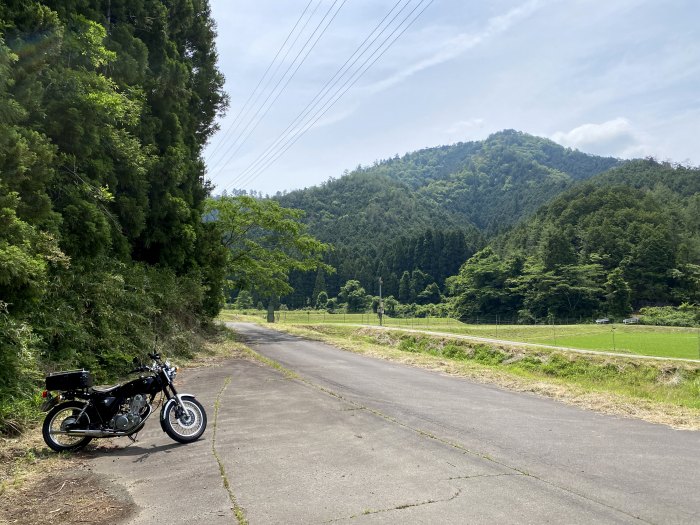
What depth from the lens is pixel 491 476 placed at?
493 cm

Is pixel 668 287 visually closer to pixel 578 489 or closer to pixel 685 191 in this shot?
pixel 685 191

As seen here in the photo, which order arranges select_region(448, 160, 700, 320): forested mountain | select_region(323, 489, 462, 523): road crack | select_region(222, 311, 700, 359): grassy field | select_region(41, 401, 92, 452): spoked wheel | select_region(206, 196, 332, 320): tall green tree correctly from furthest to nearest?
select_region(448, 160, 700, 320): forested mountain < select_region(206, 196, 332, 320): tall green tree < select_region(222, 311, 700, 359): grassy field < select_region(41, 401, 92, 452): spoked wheel < select_region(323, 489, 462, 523): road crack

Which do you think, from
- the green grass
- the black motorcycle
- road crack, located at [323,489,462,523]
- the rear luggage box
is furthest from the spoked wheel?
the green grass

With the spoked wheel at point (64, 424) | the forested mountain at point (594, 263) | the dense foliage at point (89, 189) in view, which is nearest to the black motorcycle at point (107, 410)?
the spoked wheel at point (64, 424)

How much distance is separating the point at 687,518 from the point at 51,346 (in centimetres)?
1013

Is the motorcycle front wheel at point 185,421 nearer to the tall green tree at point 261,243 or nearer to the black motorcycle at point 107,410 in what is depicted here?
the black motorcycle at point 107,410

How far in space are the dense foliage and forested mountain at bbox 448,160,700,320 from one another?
71.0m

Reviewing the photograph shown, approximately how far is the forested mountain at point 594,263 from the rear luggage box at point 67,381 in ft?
255

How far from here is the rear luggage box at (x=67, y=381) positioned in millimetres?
6035

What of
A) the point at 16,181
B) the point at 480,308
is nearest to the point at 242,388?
the point at 16,181

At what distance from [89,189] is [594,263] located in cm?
8446

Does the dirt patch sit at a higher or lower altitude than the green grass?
higher

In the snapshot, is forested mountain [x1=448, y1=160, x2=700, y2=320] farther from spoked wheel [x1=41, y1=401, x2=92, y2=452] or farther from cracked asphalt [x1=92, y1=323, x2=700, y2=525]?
spoked wheel [x1=41, y1=401, x2=92, y2=452]

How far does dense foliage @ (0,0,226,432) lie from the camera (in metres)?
7.37
